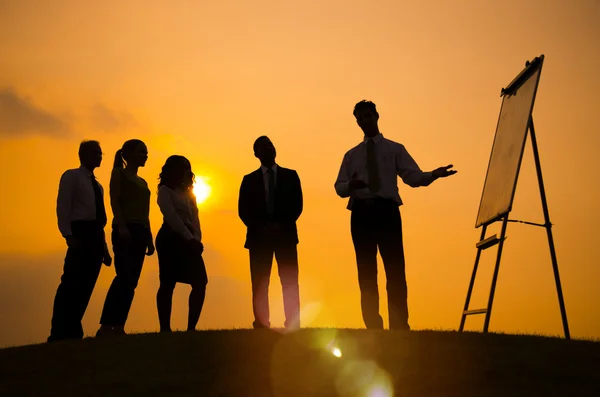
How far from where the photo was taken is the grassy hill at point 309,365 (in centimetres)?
819

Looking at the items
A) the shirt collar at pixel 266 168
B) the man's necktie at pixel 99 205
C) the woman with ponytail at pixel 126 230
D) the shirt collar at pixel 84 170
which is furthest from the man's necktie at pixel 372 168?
the shirt collar at pixel 84 170

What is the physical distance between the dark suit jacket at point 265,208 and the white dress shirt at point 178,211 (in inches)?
33.7

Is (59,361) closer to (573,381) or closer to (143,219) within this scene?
(143,219)

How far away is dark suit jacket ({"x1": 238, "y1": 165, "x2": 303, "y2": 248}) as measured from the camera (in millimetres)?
12016

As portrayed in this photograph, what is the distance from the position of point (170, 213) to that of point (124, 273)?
105 centimetres

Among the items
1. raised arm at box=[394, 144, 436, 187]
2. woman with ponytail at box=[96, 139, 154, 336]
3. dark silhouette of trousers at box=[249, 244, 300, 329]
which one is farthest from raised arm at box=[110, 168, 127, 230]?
raised arm at box=[394, 144, 436, 187]

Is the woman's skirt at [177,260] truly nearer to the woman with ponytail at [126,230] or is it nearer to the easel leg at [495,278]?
the woman with ponytail at [126,230]

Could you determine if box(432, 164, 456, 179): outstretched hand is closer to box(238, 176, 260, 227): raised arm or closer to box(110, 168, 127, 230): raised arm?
box(238, 176, 260, 227): raised arm

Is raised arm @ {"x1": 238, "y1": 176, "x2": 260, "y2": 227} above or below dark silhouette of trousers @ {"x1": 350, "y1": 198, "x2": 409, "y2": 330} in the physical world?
above

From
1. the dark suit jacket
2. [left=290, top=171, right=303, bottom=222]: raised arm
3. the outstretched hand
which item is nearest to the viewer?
the outstretched hand

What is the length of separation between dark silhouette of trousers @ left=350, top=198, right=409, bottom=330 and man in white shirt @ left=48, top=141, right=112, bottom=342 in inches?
144

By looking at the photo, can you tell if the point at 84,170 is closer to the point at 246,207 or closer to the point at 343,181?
the point at 246,207

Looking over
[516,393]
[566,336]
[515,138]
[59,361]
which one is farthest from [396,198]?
[59,361]

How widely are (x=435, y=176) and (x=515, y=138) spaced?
1522 mm
